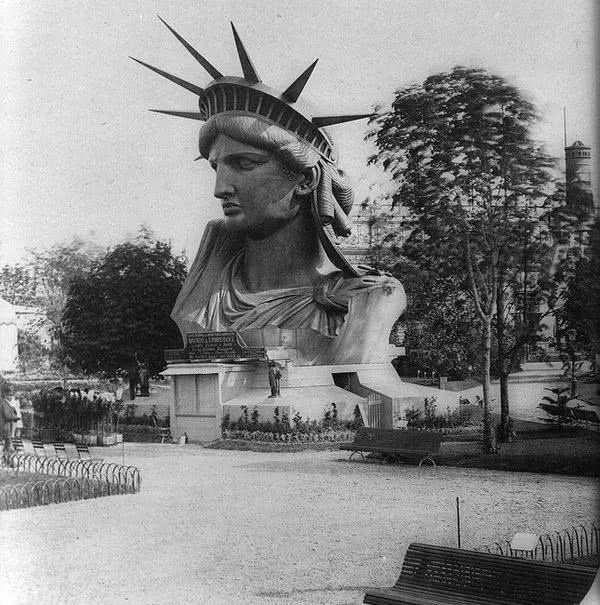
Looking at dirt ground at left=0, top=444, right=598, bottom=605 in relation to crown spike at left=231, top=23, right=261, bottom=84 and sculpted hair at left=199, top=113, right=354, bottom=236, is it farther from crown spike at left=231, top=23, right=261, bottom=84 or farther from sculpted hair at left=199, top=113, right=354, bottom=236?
crown spike at left=231, top=23, right=261, bottom=84

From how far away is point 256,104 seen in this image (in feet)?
40.7

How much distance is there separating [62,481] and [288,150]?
593 cm

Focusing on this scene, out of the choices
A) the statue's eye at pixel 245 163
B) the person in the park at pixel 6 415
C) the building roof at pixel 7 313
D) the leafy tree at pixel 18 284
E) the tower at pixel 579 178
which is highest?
the statue's eye at pixel 245 163

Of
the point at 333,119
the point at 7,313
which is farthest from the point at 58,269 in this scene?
the point at 333,119

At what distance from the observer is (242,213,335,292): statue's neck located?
1415 cm

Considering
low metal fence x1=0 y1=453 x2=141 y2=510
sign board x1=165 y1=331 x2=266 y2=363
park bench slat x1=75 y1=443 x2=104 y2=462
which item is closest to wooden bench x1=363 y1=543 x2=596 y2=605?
low metal fence x1=0 y1=453 x2=141 y2=510

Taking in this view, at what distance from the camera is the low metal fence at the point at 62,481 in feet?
31.4

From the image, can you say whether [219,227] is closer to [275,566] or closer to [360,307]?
[360,307]

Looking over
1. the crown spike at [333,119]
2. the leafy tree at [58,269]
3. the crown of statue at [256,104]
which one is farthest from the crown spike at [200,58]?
the leafy tree at [58,269]

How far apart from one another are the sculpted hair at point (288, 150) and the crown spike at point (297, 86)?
876mm

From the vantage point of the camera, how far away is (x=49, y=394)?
1154 centimetres

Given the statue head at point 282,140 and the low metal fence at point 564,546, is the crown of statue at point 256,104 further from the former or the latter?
the low metal fence at point 564,546

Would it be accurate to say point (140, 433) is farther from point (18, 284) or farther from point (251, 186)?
point (251, 186)

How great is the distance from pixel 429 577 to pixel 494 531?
145 cm
